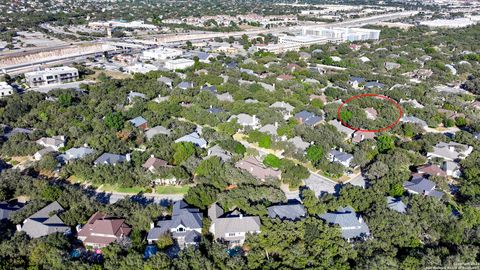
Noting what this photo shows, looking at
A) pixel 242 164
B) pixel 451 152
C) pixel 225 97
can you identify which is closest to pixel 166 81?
pixel 225 97

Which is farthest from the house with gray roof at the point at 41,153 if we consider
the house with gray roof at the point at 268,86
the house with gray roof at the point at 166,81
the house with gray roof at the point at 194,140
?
the house with gray roof at the point at 268,86

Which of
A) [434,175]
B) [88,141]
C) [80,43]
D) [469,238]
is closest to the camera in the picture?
[469,238]

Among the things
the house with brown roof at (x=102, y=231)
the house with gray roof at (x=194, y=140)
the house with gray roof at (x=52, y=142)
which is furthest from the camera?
the house with gray roof at (x=52, y=142)

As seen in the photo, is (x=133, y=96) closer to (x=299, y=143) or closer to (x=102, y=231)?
(x=299, y=143)

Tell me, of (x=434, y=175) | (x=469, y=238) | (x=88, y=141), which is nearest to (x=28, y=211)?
(x=88, y=141)

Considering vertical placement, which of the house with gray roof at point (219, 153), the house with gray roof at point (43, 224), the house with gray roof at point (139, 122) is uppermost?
the house with gray roof at point (139, 122)

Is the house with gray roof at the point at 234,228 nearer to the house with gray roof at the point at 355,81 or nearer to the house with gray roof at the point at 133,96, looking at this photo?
the house with gray roof at the point at 133,96

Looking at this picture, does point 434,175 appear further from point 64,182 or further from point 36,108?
point 36,108
